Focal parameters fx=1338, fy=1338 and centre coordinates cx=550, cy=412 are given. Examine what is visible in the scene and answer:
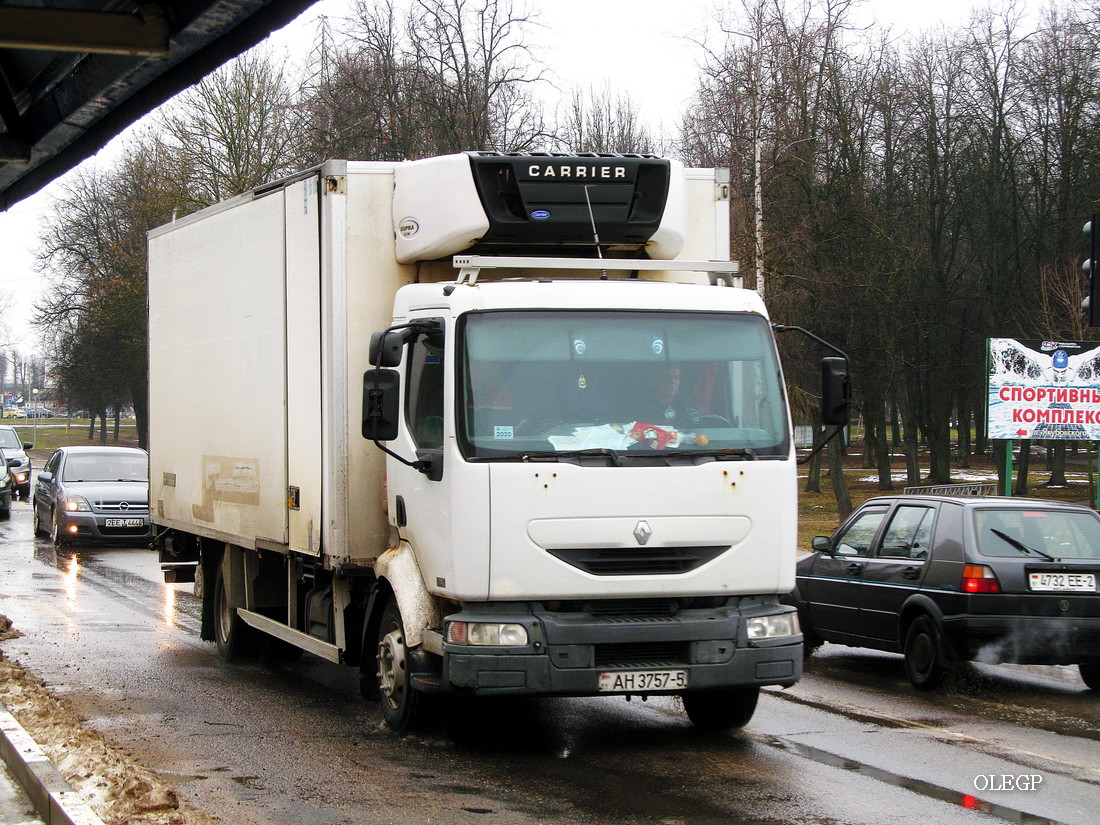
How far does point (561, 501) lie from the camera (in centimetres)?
706

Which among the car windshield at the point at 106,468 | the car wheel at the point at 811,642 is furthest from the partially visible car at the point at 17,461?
the car wheel at the point at 811,642

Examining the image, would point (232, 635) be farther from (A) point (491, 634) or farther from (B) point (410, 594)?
(A) point (491, 634)

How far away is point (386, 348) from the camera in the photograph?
7.34 m

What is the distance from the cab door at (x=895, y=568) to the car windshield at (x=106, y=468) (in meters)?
15.6

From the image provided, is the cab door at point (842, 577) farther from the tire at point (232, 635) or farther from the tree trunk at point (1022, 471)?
the tree trunk at point (1022, 471)

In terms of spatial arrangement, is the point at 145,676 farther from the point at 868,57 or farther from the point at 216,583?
the point at 868,57

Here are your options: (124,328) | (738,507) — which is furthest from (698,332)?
(124,328)

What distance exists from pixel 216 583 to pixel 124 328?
120ft

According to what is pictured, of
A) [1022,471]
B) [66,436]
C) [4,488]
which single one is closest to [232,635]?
[4,488]

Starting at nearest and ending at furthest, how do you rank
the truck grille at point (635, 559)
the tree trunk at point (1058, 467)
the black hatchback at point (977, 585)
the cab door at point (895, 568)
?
the truck grille at point (635, 559) → the black hatchback at point (977, 585) → the cab door at point (895, 568) → the tree trunk at point (1058, 467)

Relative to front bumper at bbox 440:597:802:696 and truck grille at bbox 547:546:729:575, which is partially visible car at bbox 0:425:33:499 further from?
truck grille at bbox 547:546:729:575

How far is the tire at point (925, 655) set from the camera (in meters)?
9.96

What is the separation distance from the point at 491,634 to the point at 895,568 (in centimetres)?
475

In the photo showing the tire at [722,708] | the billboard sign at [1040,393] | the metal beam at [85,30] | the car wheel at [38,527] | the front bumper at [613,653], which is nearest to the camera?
the metal beam at [85,30]
